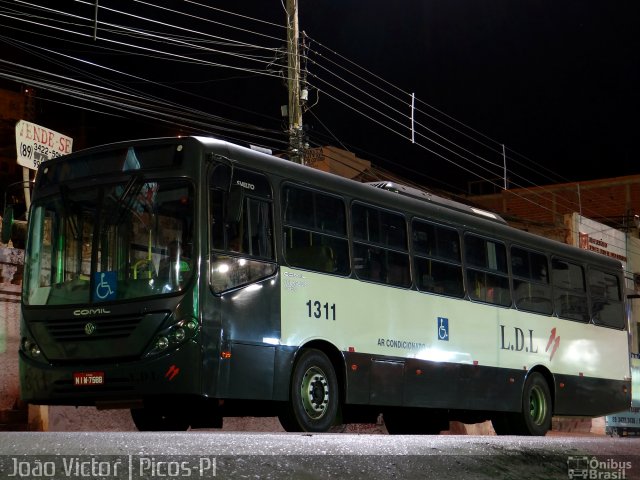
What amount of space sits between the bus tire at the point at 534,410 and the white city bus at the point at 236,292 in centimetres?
158

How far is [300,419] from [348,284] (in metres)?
1.97

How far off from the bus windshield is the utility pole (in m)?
11.9

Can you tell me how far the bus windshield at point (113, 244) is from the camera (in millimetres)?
10023

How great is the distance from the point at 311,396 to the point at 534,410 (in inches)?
252

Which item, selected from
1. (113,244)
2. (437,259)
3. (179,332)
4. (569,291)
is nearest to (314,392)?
(179,332)

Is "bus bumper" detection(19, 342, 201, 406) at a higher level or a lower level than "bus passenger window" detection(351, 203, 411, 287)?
lower

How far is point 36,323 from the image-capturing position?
420 inches

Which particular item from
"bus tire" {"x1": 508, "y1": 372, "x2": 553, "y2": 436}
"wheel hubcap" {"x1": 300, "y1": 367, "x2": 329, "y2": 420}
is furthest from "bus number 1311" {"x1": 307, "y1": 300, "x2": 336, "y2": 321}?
"bus tire" {"x1": 508, "y1": 372, "x2": 553, "y2": 436}

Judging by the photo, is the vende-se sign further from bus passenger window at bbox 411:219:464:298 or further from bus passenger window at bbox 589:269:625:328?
bus passenger window at bbox 589:269:625:328

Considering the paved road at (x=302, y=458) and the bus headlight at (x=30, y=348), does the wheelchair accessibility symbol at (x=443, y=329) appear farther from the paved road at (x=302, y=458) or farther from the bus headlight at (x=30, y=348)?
the paved road at (x=302, y=458)

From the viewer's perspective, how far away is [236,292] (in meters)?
10.3

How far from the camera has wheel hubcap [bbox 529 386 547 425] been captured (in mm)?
16250

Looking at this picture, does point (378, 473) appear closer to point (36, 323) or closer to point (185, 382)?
point (185, 382)


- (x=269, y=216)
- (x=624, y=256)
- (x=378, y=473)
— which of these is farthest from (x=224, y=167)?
(x=624, y=256)
